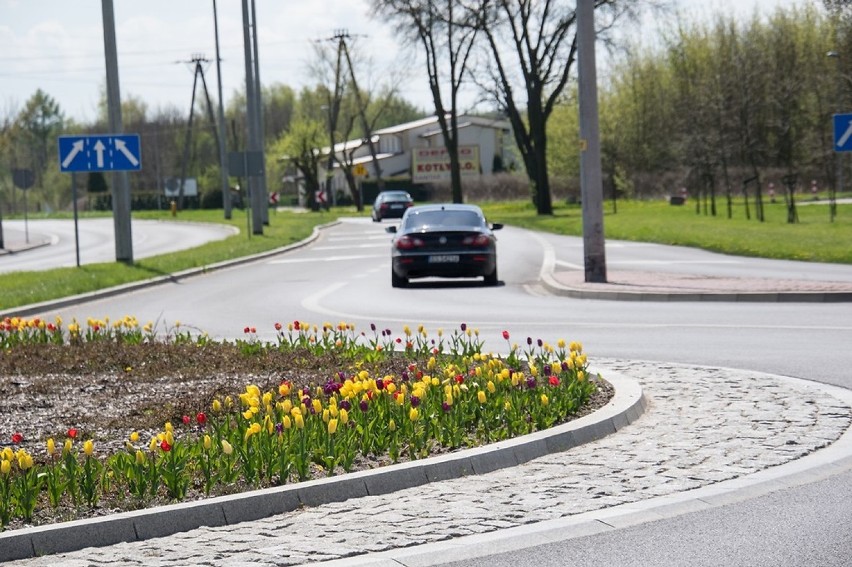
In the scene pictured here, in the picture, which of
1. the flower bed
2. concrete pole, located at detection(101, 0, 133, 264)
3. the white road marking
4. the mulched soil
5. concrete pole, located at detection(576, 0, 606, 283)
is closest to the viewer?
the flower bed

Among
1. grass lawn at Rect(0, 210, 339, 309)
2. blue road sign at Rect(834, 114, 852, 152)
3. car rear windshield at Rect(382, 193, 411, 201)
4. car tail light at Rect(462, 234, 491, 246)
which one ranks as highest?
blue road sign at Rect(834, 114, 852, 152)

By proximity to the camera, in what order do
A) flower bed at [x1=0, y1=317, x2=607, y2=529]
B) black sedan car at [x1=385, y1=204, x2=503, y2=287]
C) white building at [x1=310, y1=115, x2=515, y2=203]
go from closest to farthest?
flower bed at [x1=0, y1=317, x2=607, y2=529], black sedan car at [x1=385, y1=204, x2=503, y2=287], white building at [x1=310, y1=115, x2=515, y2=203]

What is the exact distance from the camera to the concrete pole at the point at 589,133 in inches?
887

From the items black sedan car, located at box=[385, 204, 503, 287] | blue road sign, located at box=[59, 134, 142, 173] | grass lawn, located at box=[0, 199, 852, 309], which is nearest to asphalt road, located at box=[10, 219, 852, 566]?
black sedan car, located at box=[385, 204, 503, 287]

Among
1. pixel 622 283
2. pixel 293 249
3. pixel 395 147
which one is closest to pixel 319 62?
pixel 395 147

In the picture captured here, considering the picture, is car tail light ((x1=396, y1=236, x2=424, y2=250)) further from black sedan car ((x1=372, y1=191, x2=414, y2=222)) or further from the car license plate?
black sedan car ((x1=372, y1=191, x2=414, y2=222))

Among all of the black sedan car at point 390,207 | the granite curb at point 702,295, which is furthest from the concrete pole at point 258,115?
the granite curb at point 702,295

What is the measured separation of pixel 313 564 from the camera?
596 centimetres

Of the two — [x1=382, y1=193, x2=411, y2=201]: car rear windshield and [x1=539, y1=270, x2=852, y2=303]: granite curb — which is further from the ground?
[x1=382, y1=193, x2=411, y2=201]: car rear windshield

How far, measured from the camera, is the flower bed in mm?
7070

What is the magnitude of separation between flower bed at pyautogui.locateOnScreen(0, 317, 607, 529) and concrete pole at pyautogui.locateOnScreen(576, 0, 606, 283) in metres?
9.32

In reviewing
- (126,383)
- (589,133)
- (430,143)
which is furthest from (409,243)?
(430,143)

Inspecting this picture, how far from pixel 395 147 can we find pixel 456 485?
13317cm

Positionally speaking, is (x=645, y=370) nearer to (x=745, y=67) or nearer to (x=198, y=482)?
(x=198, y=482)
